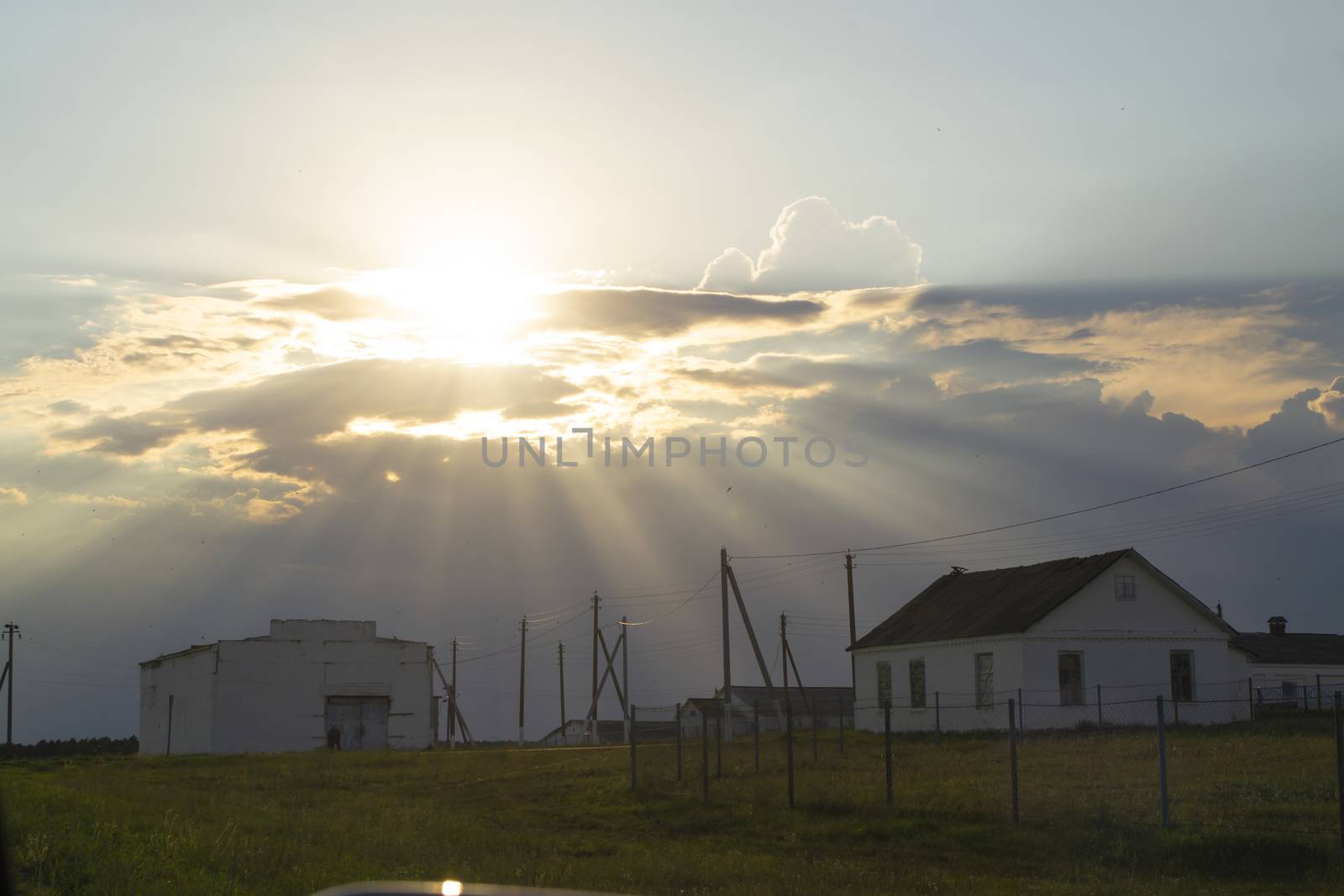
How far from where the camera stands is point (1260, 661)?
61.0 meters

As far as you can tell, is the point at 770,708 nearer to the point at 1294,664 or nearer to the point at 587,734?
the point at 587,734

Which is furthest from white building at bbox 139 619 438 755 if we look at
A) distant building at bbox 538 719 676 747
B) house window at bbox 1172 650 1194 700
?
house window at bbox 1172 650 1194 700

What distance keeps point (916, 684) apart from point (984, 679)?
421 cm

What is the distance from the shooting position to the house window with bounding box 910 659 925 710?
4450cm

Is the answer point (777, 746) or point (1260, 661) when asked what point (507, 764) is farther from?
point (1260, 661)

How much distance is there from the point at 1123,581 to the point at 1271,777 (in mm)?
19561

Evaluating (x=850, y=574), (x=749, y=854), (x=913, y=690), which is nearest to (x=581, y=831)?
(x=749, y=854)

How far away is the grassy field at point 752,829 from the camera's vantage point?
13.6 m

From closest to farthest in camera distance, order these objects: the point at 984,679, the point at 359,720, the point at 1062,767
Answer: the point at 1062,767, the point at 984,679, the point at 359,720

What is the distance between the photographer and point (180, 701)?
233ft

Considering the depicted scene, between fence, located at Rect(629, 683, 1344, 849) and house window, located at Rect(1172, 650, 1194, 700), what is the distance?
631mm

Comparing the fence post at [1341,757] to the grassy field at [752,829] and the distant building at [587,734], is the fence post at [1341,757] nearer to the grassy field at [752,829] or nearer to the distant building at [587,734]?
the grassy field at [752,829]

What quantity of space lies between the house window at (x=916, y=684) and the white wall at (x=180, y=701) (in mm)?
35467

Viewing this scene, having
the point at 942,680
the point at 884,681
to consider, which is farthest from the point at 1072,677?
the point at 884,681
